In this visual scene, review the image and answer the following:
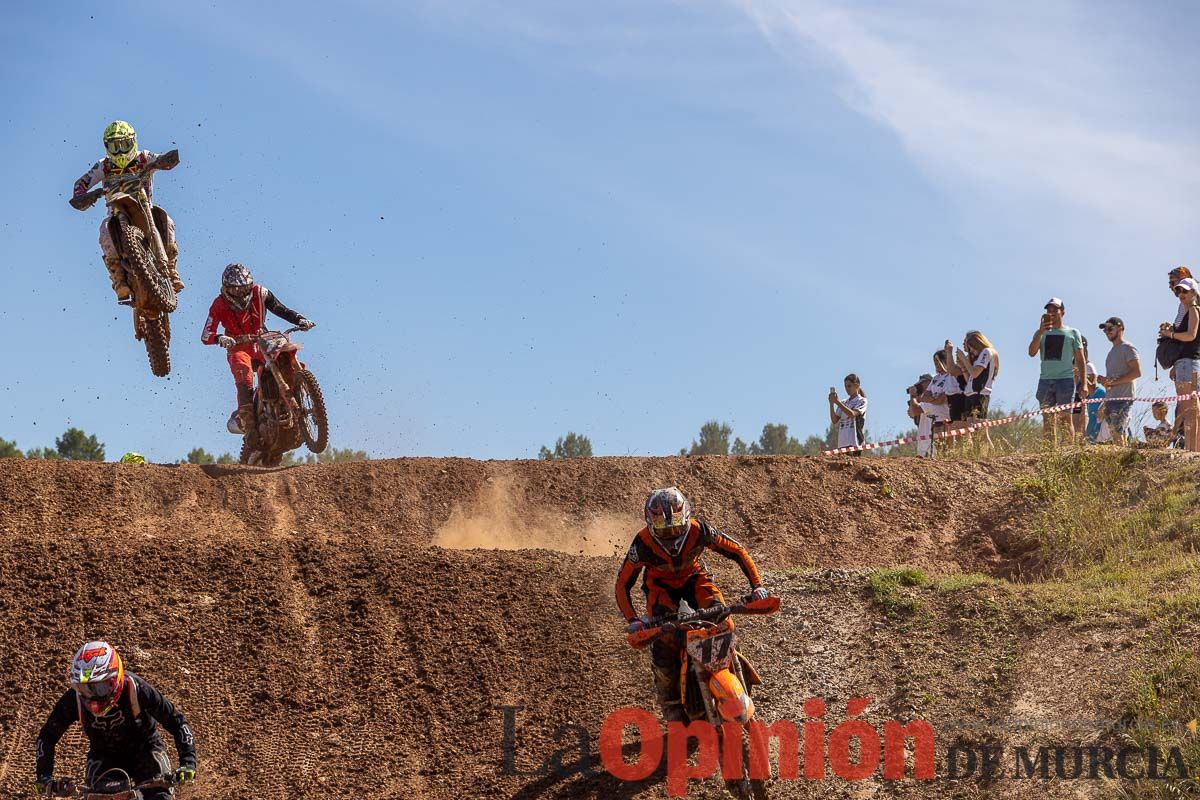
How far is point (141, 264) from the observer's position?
15.8m

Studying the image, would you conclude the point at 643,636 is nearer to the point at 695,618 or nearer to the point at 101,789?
the point at 695,618

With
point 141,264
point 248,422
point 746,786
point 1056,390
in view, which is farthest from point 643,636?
point 1056,390

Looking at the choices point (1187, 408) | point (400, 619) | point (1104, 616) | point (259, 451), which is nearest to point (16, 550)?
point (400, 619)

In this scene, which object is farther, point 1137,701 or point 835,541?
point 835,541

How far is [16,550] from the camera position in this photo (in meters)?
13.3

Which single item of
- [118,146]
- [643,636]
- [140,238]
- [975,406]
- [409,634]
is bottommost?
[409,634]

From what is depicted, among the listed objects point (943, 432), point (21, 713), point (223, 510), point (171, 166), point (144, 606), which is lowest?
point (21, 713)

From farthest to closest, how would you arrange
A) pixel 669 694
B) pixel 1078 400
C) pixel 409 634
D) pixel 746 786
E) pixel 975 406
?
1. pixel 975 406
2. pixel 1078 400
3. pixel 409 634
4. pixel 669 694
5. pixel 746 786

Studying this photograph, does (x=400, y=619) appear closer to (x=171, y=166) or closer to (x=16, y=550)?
(x=16, y=550)

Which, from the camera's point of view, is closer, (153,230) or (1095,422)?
(153,230)

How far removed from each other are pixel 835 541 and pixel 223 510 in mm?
7065

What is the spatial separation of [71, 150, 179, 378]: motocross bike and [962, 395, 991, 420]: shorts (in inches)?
395

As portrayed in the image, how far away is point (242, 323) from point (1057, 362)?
10.0m

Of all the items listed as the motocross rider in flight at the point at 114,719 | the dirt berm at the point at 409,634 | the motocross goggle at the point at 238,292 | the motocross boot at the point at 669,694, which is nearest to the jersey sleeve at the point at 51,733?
the motocross rider in flight at the point at 114,719
